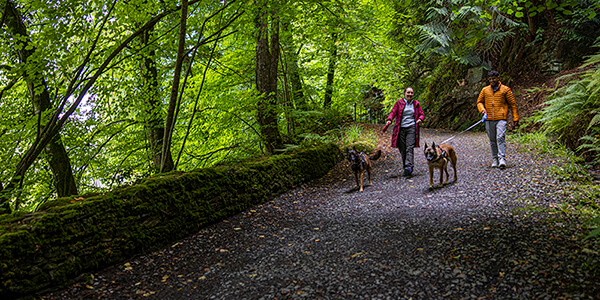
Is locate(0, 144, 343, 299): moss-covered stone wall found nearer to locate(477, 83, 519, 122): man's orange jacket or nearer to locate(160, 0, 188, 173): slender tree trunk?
locate(160, 0, 188, 173): slender tree trunk

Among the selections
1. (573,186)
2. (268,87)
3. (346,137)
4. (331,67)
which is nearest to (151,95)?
(268,87)

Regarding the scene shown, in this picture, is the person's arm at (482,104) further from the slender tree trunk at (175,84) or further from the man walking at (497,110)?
the slender tree trunk at (175,84)

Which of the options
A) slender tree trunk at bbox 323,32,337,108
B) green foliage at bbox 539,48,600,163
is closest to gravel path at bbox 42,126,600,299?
green foliage at bbox 539,48,600,163

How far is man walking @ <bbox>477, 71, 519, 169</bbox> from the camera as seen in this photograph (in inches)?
268

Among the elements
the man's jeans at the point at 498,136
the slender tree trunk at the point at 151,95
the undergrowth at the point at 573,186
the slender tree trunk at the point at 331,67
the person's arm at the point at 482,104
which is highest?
the slender tree trunk at the point at 331,67

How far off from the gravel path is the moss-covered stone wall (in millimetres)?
190

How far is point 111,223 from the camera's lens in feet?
12.1

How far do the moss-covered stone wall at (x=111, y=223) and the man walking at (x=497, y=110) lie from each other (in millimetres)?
5178

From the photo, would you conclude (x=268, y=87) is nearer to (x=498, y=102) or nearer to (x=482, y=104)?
(x=482, y=104)

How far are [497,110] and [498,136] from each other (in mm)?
571

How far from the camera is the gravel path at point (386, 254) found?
279 centimetres

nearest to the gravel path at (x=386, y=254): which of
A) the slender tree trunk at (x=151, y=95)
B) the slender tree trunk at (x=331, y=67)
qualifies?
the slender tree trunk at (x=151, y=95)

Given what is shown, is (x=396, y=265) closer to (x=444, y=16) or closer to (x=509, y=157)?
(x=509, y=157)

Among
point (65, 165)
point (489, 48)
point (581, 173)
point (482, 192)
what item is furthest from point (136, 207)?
point (489, 48)
